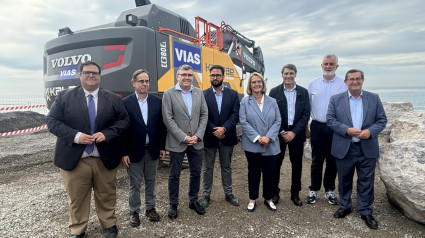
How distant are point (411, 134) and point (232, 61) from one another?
4.67 meters

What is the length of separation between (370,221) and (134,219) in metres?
2.70

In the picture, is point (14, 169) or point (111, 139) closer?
point (111, 139)

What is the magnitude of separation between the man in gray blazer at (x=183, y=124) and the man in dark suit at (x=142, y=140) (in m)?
0.12

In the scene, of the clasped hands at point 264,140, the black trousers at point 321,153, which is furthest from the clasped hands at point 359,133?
the clasped hands at point 264,140

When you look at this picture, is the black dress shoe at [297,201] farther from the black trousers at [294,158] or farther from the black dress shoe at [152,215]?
the black dress shoe at [152,215]

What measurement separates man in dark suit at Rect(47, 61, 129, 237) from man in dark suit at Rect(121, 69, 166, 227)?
17cm

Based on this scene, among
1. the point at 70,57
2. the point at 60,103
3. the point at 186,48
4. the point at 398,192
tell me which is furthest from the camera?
the point at 186,48

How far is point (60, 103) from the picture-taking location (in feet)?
8.62

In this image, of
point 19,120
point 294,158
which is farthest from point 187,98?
point 19,120

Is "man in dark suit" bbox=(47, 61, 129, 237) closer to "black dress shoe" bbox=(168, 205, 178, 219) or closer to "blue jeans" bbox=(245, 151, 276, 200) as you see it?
"black dress shoe" bbox=(168, 205, 178, 219)

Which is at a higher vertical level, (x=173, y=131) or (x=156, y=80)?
(x=156, y=80)

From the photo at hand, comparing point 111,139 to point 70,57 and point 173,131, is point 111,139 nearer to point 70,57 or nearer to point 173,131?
point 173,131

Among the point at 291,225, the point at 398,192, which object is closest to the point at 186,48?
the point at 291,225

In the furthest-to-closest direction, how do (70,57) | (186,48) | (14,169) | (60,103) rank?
(14,169)
(186,48)
(70,57)
(60,103)
